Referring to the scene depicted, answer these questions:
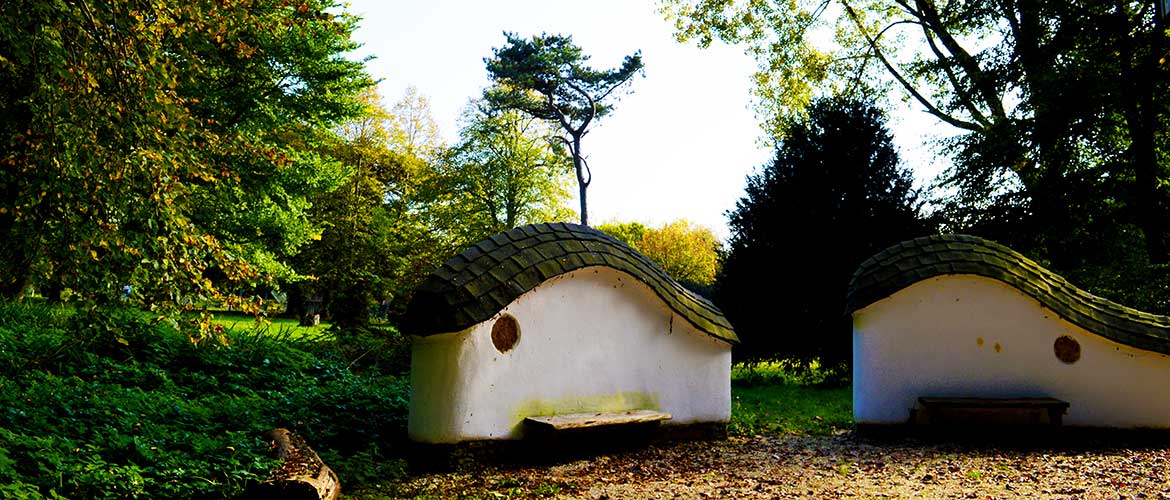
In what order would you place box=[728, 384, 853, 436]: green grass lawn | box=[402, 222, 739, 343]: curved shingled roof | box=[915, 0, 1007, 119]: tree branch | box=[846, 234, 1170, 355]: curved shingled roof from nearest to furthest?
1. box=[402, 222, 739, 343]: curved shingled roof
2. box=[846, 234, 1170, 355]: curved shingled roof
3. box=[728, 384, 853, 436]: green grass lawn
4. box=[915, 0, 1007, 119]: tree branch

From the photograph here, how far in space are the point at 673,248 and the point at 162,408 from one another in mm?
30093

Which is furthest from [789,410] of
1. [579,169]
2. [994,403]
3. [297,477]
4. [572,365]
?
[579,169]

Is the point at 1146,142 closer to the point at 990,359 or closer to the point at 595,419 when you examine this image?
the point at 990,359

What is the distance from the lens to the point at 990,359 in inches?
340

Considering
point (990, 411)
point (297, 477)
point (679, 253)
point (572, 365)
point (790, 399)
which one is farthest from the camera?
point (679, 253)

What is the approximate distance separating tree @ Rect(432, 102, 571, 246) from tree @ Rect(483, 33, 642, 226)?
979 millimetres

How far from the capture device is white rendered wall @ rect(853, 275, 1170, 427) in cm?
858

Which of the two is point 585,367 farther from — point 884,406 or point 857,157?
point 857,157

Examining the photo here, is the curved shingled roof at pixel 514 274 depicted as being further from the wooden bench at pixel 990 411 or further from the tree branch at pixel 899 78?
the tree branch at pixel 899 78

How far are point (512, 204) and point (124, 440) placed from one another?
78.8 ft

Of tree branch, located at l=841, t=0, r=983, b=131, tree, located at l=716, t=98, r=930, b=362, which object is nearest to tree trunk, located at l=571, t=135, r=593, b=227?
tree branch, located at l=841, t=0, r=983, b=131

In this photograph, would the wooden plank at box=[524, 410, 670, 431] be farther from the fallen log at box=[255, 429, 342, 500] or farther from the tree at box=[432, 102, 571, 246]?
the tree at box=[432, 102, 571, 246]

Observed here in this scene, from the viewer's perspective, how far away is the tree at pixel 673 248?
3484 centimetres

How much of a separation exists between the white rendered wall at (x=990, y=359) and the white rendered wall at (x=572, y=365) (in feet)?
6.39
